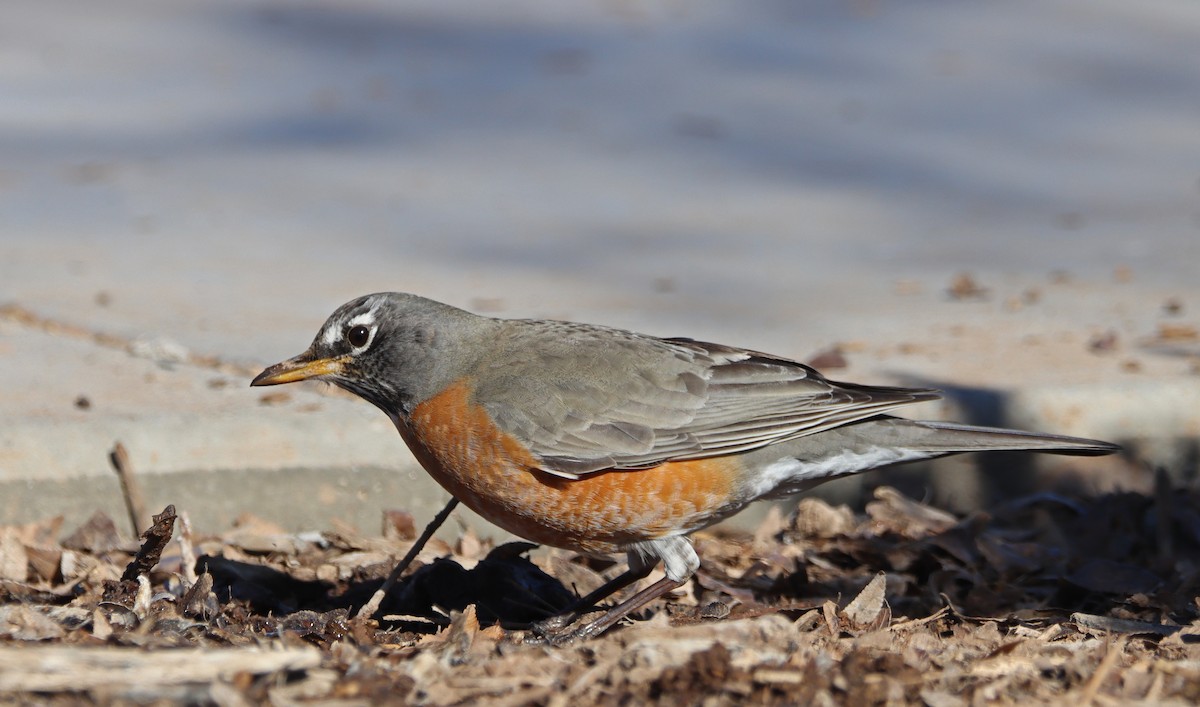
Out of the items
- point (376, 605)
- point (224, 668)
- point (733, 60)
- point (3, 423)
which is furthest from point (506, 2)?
point (224, 668)

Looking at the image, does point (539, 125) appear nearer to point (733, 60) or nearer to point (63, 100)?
point (733, 60)

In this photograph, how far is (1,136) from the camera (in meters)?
11.4

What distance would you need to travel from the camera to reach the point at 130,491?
529cm

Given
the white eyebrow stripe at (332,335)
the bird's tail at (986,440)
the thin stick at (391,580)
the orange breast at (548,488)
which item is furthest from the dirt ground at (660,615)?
the white eyebrow stripe at (332,335)

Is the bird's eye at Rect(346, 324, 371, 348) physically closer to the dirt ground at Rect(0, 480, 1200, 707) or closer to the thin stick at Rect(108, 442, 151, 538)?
the dirt ground at Rect(0, 480, 1200, 707)

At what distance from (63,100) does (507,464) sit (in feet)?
31.0

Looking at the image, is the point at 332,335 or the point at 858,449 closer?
the point at 332,335

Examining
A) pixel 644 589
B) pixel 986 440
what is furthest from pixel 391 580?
pixel 986 440

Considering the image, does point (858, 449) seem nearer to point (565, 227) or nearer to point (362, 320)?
point (362, 320)

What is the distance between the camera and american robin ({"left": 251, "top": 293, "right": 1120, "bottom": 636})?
4500 millimetres

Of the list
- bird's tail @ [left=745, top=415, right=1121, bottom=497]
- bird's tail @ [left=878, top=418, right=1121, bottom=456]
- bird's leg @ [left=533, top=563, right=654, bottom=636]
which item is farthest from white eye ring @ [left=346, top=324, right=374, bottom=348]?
bird's tail @ [left=878, top=418, right=1121, bottom=456]

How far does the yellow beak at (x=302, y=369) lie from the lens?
15.2 ft

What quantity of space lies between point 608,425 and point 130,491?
1.78 metres

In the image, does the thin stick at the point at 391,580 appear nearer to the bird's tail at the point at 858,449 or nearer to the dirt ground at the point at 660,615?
the dirt ground at the point at 660,615
